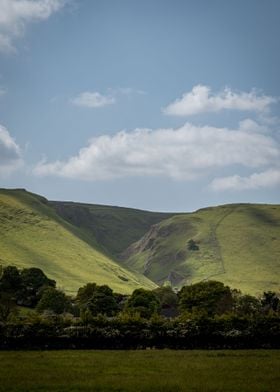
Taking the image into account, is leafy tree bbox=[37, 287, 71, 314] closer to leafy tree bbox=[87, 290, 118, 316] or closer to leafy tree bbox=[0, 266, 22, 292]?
leafy tree bbox=[87, 290, 118, 316]

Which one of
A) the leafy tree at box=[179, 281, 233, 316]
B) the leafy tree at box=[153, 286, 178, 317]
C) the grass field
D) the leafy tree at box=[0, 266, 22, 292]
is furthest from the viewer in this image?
the leafy tree at box=[153, 286, 178, 317]

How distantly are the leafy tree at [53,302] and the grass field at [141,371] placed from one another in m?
73.6

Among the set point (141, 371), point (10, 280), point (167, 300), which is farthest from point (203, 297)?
point (141, 371)

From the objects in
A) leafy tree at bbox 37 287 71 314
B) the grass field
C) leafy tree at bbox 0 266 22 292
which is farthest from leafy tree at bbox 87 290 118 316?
the grass field

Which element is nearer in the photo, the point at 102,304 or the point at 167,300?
the point at 102,304

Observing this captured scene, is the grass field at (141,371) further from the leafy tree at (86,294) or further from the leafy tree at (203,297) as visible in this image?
the leafy tree at (86,294)

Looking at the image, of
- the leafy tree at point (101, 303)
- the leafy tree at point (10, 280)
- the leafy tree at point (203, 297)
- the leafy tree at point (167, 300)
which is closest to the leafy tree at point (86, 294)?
the leafy tree at point (101, 303)

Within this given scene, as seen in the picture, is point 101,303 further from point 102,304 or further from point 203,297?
point 203,297

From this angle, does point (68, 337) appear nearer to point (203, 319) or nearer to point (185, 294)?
point (203, 319)

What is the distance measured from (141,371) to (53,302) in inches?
3394

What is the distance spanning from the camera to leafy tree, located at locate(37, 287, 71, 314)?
113m

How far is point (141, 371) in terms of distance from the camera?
3123 cm

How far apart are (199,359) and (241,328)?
10.7 meters

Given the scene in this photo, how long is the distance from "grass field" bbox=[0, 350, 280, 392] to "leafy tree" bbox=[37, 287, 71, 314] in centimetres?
7363
